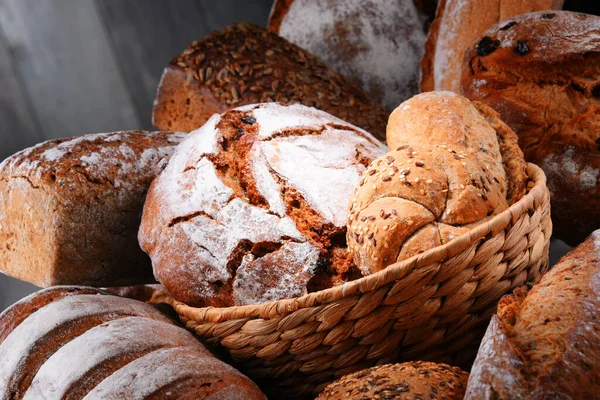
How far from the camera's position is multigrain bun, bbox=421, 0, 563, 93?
1.78m

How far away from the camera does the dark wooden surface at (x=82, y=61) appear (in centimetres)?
214

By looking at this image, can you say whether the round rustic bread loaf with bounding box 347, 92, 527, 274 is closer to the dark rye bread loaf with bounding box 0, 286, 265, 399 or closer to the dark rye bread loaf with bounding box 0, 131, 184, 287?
the dark rye bread loaf with bounding box 0, 286, 265, 399

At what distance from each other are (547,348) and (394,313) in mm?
322

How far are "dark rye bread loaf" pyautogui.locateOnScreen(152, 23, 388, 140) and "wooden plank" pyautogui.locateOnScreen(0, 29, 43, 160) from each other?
479 mm

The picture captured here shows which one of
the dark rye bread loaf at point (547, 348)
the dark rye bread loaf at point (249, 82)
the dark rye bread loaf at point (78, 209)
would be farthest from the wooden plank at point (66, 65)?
the dark rye bread loaf at point (547, 348)

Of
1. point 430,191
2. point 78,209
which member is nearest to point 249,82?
point 78,209

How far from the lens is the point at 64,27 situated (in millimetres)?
2227

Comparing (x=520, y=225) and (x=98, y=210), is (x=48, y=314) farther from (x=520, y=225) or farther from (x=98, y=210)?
(x=520, y=225)

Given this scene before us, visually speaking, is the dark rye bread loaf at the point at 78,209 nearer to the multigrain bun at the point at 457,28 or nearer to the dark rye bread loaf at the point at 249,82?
the dark rye bread loaf at the point at 249,82

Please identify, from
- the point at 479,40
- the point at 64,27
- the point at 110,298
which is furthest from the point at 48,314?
the point at 64,27

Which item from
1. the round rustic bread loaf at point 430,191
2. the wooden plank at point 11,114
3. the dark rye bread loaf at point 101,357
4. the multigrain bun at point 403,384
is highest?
the wooden plank at point 11,114

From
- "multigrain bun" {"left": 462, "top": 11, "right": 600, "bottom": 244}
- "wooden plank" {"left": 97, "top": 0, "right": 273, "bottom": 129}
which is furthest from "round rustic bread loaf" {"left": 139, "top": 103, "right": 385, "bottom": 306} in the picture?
"wooden plank" {"left": 97, "top": 0, "right": 273, "bottom": 129}

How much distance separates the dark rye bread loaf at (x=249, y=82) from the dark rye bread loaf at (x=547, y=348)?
1.08 m

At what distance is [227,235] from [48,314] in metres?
0.39
